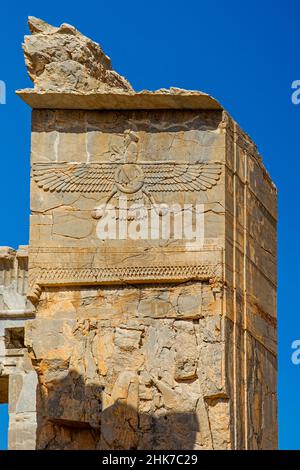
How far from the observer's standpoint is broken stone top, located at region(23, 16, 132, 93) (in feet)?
65.4

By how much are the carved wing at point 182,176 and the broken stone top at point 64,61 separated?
1087mm

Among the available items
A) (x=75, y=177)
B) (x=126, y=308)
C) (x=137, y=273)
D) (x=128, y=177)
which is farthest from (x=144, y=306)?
(x=75, y=177)

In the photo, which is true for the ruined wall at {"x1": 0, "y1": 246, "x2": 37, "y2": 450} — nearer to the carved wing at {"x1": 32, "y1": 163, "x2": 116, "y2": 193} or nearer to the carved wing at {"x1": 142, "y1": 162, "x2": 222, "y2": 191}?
the carved wing at {"x1": 32, "y1": 163, "x2": 116, "y2": 193}

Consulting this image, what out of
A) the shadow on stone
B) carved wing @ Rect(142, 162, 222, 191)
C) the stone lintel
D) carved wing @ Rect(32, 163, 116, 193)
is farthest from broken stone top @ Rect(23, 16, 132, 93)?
the shadow on stone

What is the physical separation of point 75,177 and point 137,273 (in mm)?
1317

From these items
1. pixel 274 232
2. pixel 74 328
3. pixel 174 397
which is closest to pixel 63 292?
pixel 74 328

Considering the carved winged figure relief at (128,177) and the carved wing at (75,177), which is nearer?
the carved winged figure relief at (128,177)

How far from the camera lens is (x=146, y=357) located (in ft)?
62.7

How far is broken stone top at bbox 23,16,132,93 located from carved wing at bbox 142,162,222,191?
1087mm

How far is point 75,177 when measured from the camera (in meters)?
19.6

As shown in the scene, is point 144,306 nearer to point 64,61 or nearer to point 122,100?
point 122,100

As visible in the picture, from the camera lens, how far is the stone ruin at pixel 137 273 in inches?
746

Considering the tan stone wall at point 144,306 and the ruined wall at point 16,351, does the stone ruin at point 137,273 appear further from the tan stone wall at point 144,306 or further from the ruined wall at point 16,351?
the ruined wall at point 16,351

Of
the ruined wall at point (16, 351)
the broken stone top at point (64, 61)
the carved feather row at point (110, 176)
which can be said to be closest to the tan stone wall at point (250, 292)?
the carved feather row at point (110, 176)
